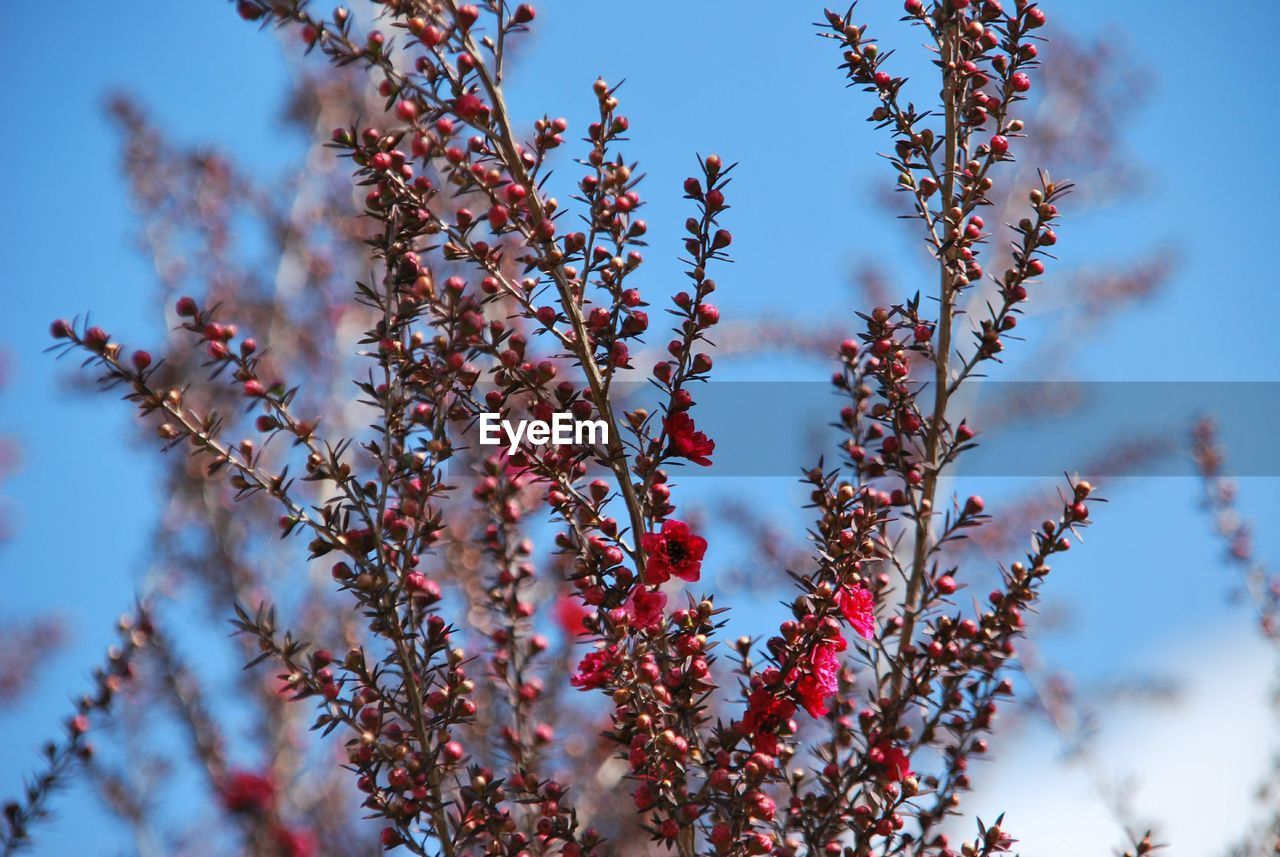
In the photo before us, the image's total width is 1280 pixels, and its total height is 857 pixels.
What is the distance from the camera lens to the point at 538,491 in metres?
4.43

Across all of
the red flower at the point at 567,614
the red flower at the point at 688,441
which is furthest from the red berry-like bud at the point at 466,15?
the red flower at the point at 567,614

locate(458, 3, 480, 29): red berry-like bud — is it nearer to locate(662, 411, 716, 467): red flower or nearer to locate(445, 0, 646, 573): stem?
locate(445, 0, 646, 573): stem

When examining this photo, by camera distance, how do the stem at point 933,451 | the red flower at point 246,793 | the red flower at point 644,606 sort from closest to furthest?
the red flower at point 644,606 → the stem at point 933,451 → the red flower at point 246,793

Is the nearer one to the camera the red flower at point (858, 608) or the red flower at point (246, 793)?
the red flower at point (858, 608)

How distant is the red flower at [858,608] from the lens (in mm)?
1619

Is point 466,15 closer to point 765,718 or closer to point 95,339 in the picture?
point 95,339

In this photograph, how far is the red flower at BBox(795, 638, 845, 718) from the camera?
159 cm

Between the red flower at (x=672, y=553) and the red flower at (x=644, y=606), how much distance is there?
0.08ft

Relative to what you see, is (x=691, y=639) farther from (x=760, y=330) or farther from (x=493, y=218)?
(x=760, y=330)

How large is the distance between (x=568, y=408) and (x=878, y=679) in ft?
2.44

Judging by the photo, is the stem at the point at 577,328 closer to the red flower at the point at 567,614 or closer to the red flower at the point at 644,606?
the red flower at the point at 644,606

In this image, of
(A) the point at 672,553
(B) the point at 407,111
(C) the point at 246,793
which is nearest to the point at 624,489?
(A) the point at 672,553

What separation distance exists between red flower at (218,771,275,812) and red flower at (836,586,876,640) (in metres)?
3.09

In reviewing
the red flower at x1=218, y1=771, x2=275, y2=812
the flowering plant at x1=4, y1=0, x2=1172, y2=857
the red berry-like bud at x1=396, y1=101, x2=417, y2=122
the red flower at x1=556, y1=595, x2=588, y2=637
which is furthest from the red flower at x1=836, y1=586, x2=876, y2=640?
the red flower at x1=218, y1=771, x2=275, y2=812
